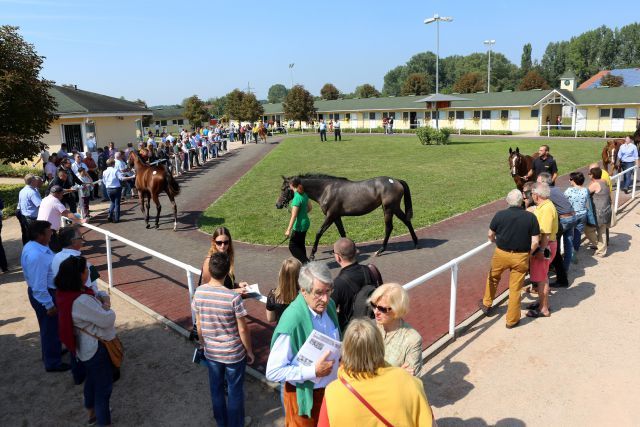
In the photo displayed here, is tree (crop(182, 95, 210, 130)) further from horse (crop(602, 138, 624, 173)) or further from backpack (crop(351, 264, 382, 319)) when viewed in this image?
backpack (crop(351, 264, 382, 319))

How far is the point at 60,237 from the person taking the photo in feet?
17.3

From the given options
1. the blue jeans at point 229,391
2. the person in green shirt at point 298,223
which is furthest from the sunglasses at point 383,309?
the person in green shirt at point 298,223

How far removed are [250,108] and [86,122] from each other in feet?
115

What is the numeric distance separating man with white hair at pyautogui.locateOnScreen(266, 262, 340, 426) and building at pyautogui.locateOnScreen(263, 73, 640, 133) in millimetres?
38551

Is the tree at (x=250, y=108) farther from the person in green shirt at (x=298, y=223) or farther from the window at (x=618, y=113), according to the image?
the person in green shirt at (x=298, y=223)

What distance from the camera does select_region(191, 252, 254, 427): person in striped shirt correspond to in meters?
3.95

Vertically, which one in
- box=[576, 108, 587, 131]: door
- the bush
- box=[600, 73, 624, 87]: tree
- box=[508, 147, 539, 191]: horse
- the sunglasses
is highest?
box=[600, 73, 624, 87]: tree

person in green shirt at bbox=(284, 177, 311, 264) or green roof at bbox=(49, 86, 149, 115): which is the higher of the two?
green roof at bbox=(49, 86, 149, 115)

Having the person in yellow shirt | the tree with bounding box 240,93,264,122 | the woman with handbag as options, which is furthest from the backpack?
the tree with bounding box 240,93,264,122

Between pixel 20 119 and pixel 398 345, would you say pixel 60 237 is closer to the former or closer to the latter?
pixel 398 345

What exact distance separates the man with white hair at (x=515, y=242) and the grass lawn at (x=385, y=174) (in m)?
5.01

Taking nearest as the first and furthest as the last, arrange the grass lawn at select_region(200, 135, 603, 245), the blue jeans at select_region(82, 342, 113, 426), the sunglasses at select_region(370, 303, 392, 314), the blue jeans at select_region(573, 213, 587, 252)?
the sunglasses at select_region(370, 303, 392, 314), the blue jeans at select_region(82, 342, 113, 426), the blue jeans at select_region(573, 213, 587, 252), the grass lawn at select_region(200, 135, 603, 245)

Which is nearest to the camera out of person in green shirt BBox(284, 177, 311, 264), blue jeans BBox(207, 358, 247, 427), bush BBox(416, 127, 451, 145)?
blue jeans BBox(207, 358, 247, 427)

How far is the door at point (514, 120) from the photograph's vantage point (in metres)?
46.1
